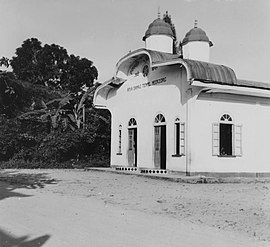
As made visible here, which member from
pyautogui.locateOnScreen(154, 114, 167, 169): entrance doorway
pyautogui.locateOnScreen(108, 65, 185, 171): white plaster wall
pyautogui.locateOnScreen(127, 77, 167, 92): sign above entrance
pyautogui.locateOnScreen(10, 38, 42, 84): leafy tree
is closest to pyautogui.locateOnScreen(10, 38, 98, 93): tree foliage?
pyautogui.locateOnScreen(10, 38, 42, 84): leafy tree

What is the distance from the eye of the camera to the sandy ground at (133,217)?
5242 millimetres

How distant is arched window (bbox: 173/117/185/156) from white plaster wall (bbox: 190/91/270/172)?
51 centimetres

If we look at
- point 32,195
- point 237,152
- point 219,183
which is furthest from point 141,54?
point 32,195

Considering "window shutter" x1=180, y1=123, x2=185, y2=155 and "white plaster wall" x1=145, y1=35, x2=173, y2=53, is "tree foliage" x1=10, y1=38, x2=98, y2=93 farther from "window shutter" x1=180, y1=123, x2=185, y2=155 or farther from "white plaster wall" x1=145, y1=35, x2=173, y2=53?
"window shutter" x1=180, y1=123, x2=185, y2=155

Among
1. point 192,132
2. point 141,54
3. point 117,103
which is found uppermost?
point 141,54

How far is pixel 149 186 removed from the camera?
11805 millimetres

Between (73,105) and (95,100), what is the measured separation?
5.32 m

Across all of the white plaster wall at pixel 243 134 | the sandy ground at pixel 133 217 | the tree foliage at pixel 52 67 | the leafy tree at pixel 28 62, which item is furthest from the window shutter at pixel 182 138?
the leafy tree at pixel 28 62

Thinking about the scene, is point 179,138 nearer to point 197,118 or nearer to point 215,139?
point 197,118

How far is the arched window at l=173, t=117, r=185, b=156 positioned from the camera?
1488 centimetres

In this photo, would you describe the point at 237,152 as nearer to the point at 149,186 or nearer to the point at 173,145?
the point at 173,145

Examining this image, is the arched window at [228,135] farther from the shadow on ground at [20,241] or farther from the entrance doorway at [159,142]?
the shadow on ground at [20,241]

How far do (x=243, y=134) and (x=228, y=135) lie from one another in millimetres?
600

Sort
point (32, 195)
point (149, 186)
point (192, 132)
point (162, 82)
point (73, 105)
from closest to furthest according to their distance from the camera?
1. point (32, 195)
2. point (149, 186)
3. point (192, 132)
4. point (162, 82)
5. point (73, 105)
